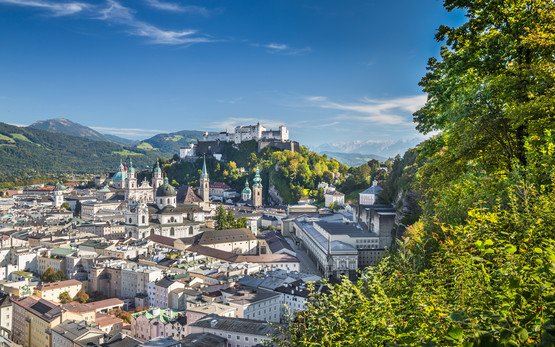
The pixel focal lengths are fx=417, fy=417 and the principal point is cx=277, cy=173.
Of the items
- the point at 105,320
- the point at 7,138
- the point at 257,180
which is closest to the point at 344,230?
the point at 105,320

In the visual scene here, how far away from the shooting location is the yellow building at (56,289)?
35188mm

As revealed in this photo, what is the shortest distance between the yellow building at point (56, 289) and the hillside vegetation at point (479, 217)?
34.9 meters

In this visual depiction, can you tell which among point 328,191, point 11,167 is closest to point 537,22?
point 328,191

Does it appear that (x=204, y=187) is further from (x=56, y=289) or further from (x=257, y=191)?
(x=56, y=289)

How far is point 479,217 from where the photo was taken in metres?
4.12

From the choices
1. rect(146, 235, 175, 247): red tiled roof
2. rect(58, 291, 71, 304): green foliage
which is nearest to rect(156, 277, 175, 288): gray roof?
rect(58, 291, 71, 304): green foliage

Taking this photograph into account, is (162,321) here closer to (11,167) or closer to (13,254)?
(13,254)

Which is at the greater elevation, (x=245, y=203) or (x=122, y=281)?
(x=245, y=203)

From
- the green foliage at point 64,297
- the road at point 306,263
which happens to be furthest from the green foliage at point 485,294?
the road at point 306,263

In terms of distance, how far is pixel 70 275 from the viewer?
41688 mm

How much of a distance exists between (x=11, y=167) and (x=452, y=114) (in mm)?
194821

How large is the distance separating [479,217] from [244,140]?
311 ft

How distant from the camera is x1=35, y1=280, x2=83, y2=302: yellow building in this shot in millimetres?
35188

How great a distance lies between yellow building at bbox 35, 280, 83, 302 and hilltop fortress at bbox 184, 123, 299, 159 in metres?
58.0
